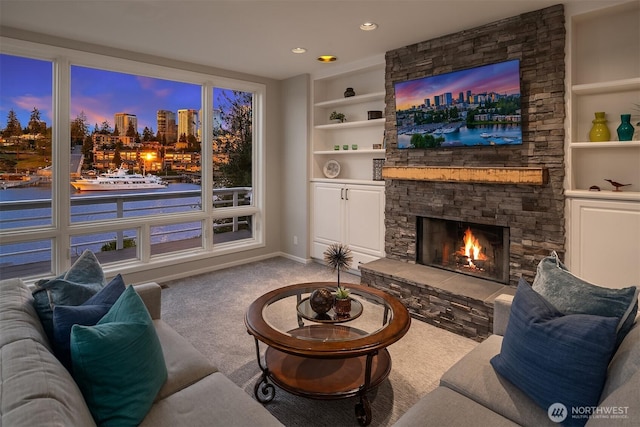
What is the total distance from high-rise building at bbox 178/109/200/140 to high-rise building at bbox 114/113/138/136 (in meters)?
0.53

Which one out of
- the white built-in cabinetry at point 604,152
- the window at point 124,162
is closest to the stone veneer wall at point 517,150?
the white built-in cabinetry at point 604,152

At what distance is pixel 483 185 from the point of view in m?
3.54

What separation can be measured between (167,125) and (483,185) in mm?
3719

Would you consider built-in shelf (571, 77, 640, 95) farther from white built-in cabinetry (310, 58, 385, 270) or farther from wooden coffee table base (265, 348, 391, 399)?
wooden coffee table base (265, 348, 391, 399)

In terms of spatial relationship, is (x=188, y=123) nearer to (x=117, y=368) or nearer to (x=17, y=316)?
(x=17, y=316)

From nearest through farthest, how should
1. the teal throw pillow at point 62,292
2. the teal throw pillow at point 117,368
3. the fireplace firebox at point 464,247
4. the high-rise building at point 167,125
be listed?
the teal throw pillow at point 117,368, the teal throw pillow at point 62,292, the fireplace firebox at point 464,247, the high-rise building at point 167,125

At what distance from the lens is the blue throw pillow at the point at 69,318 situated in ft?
4.76

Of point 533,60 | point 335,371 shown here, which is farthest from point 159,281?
point 533,60

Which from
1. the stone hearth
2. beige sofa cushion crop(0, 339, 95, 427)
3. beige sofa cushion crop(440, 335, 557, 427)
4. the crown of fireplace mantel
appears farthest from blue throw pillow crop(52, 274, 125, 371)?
the crown of fireplace mantel

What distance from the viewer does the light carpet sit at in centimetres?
214

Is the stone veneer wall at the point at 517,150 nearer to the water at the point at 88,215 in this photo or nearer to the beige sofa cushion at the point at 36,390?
the water at the point at 88,215

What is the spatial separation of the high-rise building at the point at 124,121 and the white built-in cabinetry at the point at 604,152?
442cm

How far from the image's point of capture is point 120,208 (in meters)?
4.40

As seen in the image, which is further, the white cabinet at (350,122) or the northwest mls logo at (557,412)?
the white cabinet at (350,122)
